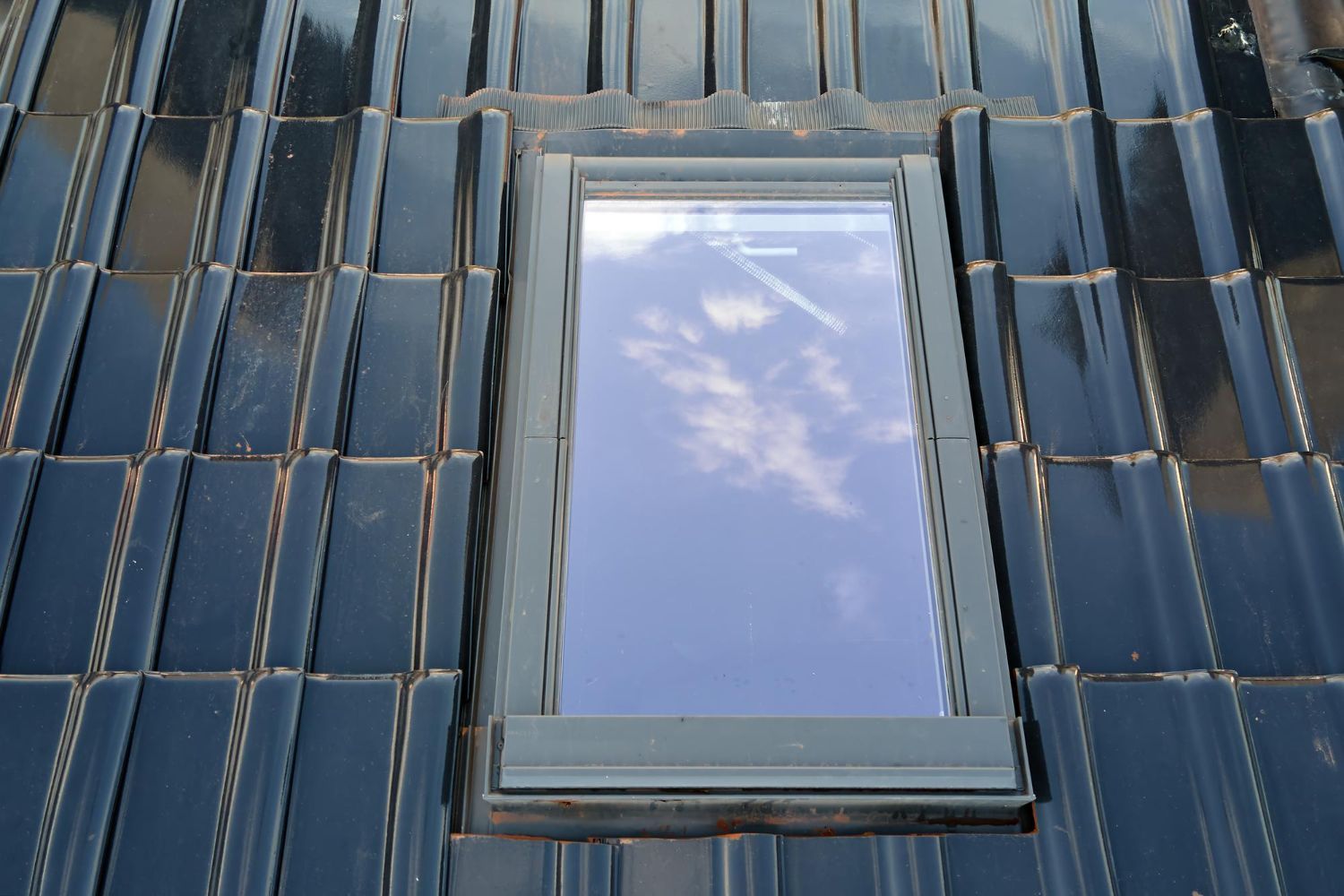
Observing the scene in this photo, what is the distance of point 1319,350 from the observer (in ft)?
9.02

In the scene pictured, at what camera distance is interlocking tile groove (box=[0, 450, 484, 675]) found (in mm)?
2381

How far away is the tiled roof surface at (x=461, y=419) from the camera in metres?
2.19

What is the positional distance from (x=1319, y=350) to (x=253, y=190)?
2.75 meters

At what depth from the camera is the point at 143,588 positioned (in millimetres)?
2439

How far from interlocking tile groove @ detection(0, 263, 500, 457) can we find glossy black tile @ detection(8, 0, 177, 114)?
2.17 feet

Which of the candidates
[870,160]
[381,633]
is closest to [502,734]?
[381,633]

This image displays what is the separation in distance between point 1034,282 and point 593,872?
70.2 inches

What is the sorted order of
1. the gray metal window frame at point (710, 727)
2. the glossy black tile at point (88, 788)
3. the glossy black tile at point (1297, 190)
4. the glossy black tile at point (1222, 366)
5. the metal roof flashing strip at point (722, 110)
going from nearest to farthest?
the glossy black tile at point (88, 788), the gray metal window frame at point (710, 727), the glossy black tile at point (1222, 366), the glossy black tile at point (1297, 190), the metal roof flashing strip at point (722, 110)

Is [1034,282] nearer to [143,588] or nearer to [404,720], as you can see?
[404,720]

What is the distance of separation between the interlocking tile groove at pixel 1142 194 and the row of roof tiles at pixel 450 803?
115 cm

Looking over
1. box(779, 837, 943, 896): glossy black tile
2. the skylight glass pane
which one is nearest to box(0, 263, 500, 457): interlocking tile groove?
the skylight glass pane

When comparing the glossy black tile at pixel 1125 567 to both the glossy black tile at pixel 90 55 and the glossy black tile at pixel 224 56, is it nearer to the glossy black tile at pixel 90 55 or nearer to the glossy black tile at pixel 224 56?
the glossy black tile at pixel 224 56

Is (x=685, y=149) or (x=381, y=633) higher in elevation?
(x=685, y=149)

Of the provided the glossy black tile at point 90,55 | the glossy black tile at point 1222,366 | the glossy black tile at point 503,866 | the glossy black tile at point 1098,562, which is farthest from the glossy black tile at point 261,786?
the glossy black tile at point 1222,366
